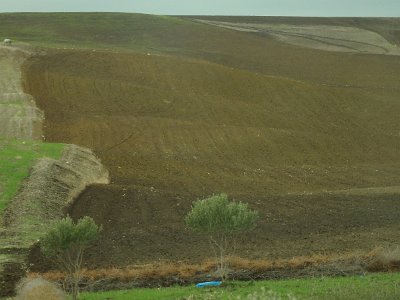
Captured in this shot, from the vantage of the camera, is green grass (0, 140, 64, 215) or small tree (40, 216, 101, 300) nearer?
small tree (40, 216, 101, 300)

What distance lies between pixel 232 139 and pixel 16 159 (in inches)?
612

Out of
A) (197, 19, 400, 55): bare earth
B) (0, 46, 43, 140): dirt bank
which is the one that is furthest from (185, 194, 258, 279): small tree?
(197, 19, 400, 55): bare earth

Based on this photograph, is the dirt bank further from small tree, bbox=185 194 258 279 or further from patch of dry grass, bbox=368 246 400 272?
patch of dry grass, bbox=368 246 400 272

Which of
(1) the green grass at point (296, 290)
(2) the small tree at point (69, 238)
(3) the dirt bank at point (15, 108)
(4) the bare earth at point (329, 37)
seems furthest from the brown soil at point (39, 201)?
(4) the bare earth at point (329, 37)

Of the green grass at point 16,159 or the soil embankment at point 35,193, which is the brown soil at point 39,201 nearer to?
the soil embankment at point 35,193

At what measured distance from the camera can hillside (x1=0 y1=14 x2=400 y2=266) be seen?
2316 cm

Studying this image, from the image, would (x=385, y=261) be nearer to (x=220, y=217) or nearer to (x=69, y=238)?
(x=220, y=217)

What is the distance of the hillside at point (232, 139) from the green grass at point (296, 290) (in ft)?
10.3

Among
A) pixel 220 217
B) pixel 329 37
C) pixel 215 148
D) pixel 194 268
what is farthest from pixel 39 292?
pixel 329 37

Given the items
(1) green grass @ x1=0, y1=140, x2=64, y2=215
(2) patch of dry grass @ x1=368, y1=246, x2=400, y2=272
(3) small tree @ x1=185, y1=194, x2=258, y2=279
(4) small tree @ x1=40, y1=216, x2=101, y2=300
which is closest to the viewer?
(4) small tree @ x1=40, y1=216, x2=101, y2=300

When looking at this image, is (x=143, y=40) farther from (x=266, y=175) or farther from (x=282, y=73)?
(x=266, y=175)

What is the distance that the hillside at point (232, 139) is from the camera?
23156 millimetres

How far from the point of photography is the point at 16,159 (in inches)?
1114

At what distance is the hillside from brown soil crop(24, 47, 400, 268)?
0.09 metres
